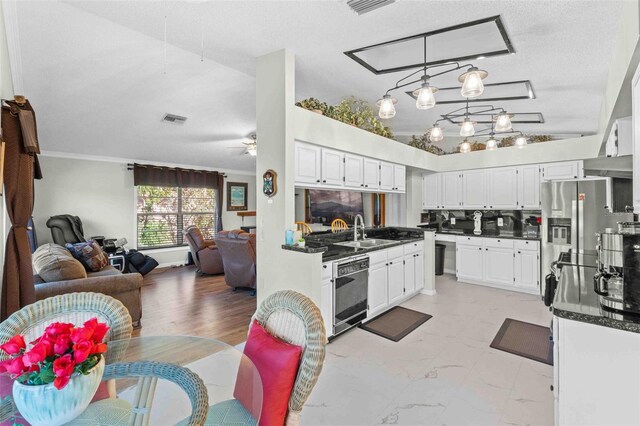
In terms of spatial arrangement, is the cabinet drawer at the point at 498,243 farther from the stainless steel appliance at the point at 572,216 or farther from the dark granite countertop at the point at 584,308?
the dark granite countertop at the point at 584,308

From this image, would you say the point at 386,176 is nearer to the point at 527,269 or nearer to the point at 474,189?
the point at 474,189

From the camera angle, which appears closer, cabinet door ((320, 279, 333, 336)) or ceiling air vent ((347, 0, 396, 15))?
ceiling air vent ((347, 0, 396, 15))

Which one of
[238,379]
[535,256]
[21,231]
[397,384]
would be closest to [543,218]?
[535,256]

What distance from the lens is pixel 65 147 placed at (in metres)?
5.55

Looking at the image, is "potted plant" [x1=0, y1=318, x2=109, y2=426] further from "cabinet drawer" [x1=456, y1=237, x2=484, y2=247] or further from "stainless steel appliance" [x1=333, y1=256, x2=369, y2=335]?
"cabinet drawer" [x1=456, y1=237, x2=484, y2=247]

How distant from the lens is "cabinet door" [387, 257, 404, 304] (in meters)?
4.04

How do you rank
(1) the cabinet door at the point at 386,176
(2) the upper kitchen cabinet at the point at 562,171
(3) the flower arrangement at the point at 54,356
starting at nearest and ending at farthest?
1. (3) the flower arrangement at the point at 54,356
2. (1) the cabinet door at the point at 386,176
3. (2) the upper kitchen cabinet at the point at 562,171

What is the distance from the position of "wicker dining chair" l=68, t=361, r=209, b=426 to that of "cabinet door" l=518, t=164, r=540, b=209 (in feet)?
18.8

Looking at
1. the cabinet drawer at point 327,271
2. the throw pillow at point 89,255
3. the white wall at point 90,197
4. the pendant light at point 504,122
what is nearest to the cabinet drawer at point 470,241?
the pendant light at point 504,122

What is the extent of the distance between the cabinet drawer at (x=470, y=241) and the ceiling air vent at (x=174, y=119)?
5222 mm

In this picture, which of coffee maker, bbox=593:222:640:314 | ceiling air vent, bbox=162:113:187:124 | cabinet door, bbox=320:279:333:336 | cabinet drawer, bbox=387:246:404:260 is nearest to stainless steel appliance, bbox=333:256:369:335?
cabinet door, bbox=320:279:333:336

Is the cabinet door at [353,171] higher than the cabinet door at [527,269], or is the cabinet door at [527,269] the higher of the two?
the cabinet door at [353,171]

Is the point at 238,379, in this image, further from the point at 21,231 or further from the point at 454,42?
the point at 454,42

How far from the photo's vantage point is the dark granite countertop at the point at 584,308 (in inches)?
54.9
